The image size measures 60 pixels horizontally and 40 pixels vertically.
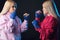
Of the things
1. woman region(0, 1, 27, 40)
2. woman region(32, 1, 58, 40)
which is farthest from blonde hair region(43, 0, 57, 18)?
woman region(0, 1, 27, 40)

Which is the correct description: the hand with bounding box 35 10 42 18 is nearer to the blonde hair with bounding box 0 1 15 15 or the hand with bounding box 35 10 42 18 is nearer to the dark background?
the dark background

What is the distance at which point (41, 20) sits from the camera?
148 centimetres

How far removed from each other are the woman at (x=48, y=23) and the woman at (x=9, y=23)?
0.10m

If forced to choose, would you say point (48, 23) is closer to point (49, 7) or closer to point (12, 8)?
point (49, 7)

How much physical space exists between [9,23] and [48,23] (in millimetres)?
253

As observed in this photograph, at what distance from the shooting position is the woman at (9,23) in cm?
148

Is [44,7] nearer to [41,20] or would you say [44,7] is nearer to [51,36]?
[41,20]

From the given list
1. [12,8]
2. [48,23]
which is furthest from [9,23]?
[48,23]

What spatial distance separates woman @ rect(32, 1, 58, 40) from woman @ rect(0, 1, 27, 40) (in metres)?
0.10

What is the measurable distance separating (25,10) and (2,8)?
15 cm

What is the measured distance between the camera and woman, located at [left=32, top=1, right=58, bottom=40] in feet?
4.76

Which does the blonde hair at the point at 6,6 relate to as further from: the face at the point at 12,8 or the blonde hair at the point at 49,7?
the blonde hair at the point at 49,7

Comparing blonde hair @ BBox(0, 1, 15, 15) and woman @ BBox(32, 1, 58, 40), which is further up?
blonde hair @ BBox(0, 1, 15, 15)

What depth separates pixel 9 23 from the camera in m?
1.48
